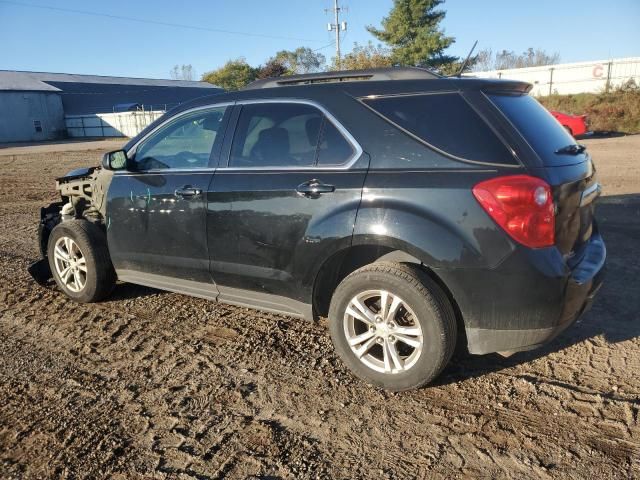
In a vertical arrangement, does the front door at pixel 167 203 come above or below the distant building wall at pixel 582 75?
below

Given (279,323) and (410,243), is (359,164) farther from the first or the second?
(279,323)

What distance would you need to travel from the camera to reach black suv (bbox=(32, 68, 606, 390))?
9.48 ft

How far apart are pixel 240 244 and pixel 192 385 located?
102 centimetres

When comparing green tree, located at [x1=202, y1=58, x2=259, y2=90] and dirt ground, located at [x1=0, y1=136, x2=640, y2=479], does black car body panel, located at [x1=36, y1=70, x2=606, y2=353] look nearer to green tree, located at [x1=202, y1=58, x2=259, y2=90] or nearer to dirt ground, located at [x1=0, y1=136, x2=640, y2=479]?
dirt ground, located at [x1=0, y1=136, x2=640, y2=479]

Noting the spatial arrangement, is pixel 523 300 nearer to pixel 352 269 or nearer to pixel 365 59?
pixel 352 269

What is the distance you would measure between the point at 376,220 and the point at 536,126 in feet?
3.76

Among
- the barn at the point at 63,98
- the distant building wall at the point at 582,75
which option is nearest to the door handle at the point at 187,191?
the distant building wall at the point at 582,75

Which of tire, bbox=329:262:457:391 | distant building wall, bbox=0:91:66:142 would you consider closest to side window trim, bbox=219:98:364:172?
tire, bbox=329:262:457:391

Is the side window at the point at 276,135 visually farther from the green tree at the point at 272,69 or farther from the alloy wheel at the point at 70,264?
the green tree at the point at 272,69

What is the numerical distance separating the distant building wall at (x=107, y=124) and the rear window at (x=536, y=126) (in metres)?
43.6

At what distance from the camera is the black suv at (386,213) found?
9.48ft

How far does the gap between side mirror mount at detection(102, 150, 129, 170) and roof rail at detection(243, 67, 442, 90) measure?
1.41 m

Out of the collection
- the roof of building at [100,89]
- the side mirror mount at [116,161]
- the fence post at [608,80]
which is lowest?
the side mirror mount at [116,161]

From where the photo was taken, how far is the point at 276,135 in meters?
3.77
